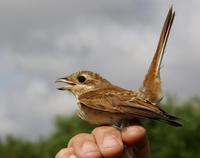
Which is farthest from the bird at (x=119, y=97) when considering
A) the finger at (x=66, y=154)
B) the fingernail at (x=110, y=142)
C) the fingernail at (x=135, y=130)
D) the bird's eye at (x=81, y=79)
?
the finger at (x=66, y=154)

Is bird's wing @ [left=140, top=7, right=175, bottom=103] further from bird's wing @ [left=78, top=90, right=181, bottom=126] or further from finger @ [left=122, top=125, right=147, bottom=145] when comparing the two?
finger @ [left=122, top=125, right=147, bottom=145]

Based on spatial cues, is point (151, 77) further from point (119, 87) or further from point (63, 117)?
point (63, 117)

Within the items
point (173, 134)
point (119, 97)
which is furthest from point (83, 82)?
point (173, 134)

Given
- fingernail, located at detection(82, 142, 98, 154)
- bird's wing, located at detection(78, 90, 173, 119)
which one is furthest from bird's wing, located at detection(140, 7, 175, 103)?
fingernail, located at detection(82, 142, 98, 154)

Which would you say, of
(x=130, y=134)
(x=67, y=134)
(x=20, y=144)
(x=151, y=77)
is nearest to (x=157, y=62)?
(x=151, y=77)

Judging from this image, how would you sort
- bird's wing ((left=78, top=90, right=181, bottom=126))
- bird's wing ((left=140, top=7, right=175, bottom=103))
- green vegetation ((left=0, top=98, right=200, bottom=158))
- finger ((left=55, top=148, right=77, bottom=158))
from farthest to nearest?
green vegetation ((left=0, top=98, right=200, bottom=158)) < bird's wing ((left=140, top=7, right=175, bottom=103)) < bird's wing ((left=78, top=90, right=181, bottom=126)) < finger ((left=55, top=148, right=77, bottom=158))

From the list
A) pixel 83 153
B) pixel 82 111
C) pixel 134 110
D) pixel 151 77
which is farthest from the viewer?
pixel 151 77

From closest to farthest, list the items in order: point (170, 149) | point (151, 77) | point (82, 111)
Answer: point (82, 111), point (151, 77), point (170, 149)

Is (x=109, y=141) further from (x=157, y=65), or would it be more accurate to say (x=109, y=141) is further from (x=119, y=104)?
(x=157, y=65)
